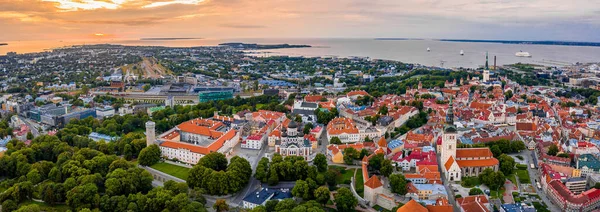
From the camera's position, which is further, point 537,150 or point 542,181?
point 537,150

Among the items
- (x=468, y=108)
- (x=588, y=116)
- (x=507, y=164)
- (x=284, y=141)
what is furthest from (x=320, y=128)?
(x=588, y=116)

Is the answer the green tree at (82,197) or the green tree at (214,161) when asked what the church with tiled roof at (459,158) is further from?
the green tree at (82,197)

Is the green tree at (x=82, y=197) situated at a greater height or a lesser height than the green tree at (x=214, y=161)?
lesser

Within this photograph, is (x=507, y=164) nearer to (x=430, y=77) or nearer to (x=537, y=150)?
(x=537, y=150)

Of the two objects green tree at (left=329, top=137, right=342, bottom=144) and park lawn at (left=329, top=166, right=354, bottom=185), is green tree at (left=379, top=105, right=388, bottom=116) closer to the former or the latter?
green tree at (left=329, top=137, right=342, bottom=144)

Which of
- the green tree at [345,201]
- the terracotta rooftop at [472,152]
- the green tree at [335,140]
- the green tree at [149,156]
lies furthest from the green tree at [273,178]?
the terracotta rooftop at [472,152]
